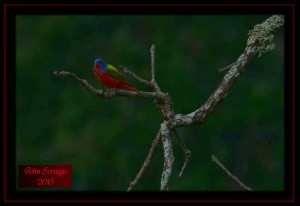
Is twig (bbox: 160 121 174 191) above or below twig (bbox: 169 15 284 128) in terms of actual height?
below

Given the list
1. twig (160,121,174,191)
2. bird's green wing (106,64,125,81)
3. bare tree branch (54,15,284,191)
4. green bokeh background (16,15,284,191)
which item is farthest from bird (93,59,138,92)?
green bokeh background (16,15,284,191)

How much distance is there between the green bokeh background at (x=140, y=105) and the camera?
2067 centimetres

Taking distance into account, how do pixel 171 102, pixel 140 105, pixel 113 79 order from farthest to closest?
pixel 140 105 → pixel 113 79 → pixel 171 102

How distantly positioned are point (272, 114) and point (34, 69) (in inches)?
205

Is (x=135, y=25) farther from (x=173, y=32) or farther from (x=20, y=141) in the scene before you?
(x=20, y=141)

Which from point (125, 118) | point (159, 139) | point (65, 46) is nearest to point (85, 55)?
point (65, 46)

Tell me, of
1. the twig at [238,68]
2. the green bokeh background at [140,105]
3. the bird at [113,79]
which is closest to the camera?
the twig at [238,68]

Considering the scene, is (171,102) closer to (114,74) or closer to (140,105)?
(114,74)

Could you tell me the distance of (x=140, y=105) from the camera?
2170cm

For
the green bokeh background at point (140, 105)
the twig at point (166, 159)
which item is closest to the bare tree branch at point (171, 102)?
the twig at point (166, 159)

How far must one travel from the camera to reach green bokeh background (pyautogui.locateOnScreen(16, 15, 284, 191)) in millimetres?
20672

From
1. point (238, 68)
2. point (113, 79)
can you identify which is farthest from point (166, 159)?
point (113, 79)

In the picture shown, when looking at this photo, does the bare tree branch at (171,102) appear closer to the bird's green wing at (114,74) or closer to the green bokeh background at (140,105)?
the bird's green wing at (114,74)

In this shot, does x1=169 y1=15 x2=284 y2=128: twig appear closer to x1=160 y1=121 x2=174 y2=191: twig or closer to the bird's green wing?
x1=160 y1=121 x2=174 y2=191: twig
